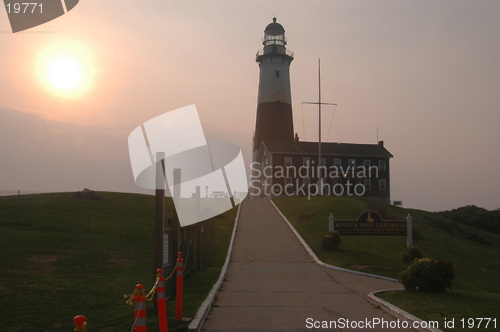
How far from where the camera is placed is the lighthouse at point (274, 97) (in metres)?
67.8

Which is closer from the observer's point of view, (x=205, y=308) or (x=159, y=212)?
(x=205, y=308)

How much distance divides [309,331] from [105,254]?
41.8 ft

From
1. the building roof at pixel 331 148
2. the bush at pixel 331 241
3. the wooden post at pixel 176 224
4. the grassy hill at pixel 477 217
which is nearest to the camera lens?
the wooden post at pixel 176 224

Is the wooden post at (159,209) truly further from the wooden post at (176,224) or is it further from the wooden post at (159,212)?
the wooden post at (176,224)

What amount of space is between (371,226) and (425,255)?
4.84m

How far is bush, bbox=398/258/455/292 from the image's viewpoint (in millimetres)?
13023

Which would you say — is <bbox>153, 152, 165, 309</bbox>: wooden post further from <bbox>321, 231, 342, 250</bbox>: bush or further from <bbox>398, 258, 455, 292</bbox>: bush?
<bbox>321, 231, 342, 250</bbox>: bush

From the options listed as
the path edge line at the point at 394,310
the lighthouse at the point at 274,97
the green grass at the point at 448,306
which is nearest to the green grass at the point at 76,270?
the path edge line at the point at 394,310

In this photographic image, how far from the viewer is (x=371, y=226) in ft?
86.4

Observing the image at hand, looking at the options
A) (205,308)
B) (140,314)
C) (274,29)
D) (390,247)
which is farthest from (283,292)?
(274,29)

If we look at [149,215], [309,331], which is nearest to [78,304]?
[309,331]

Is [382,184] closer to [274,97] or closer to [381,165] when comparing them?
[381,165]

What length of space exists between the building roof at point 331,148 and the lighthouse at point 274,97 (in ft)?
7.85

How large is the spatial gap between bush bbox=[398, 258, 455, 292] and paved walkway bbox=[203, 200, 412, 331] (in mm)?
1500
